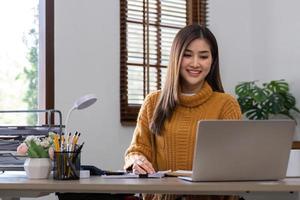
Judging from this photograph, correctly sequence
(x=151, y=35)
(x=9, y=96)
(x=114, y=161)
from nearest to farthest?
1. (x=9, y=96)
2. (x=114, y=161)
3. (x=151, y=35)

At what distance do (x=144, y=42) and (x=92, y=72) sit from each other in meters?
0.55

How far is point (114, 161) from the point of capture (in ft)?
12.8

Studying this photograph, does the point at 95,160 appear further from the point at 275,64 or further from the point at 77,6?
the point at 275,64

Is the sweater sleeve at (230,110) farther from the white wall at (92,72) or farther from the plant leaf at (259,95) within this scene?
the plant leaf at (259,95)

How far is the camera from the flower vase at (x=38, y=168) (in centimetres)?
179

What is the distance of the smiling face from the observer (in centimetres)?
210

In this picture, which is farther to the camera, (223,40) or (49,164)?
(223,40)

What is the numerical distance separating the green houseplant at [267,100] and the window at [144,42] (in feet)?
2.27

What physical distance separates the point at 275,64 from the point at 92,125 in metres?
1.70

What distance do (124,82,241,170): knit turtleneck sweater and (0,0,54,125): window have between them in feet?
5.34

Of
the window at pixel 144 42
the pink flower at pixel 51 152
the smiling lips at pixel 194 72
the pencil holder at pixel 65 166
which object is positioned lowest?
the pencil holder at pixel 65 166

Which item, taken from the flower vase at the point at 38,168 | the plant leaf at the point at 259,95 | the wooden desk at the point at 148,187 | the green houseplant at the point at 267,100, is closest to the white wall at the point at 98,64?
the green houseplant at the point at 267,100

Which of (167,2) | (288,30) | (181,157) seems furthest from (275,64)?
(181,157)

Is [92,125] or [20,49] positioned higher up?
[20,49]
